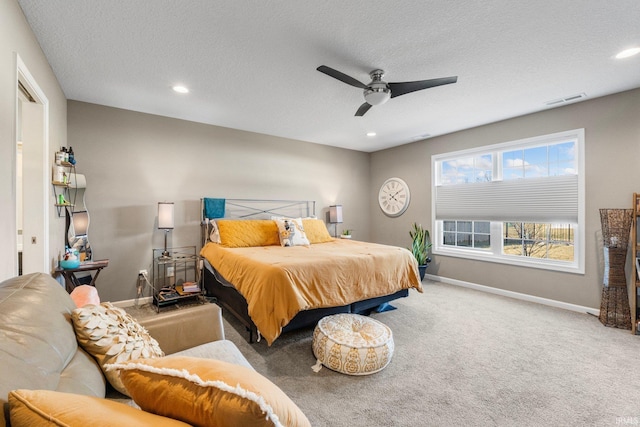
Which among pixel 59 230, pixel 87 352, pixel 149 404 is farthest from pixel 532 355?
pixel 59 230

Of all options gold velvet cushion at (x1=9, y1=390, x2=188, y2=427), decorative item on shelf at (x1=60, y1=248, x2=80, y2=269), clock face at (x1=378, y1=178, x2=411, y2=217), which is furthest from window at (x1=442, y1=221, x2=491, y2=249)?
decorative item on shelf at (x1=60, y1=248, x2=80, y2=269)

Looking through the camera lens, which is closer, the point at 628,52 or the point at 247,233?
the point at 628,52

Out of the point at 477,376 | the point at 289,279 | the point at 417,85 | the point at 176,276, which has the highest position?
the point at 417,85

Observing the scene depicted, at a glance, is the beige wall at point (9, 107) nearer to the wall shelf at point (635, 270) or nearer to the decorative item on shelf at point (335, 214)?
the decorative item on shelf at point (335, 214)

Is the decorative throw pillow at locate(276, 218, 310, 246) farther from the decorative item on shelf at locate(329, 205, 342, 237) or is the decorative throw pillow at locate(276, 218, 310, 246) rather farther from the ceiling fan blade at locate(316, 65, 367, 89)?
the ceiling fan blade at locate(316, 65, 367, 89)

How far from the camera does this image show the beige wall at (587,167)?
312 cm

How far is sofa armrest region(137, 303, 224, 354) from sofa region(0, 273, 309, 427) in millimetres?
402

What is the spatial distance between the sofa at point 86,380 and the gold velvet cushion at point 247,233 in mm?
2662

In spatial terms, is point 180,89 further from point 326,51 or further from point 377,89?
point 377,89

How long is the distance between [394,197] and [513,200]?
2125 millimetres

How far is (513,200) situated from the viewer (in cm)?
404

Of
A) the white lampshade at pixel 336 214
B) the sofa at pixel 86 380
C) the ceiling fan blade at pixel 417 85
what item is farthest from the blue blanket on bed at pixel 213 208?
the sofa at pixel 86 380

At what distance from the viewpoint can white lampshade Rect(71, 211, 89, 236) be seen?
318 centimetres

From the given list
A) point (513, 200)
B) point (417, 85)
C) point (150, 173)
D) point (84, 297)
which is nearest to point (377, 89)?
point (417, 85)
